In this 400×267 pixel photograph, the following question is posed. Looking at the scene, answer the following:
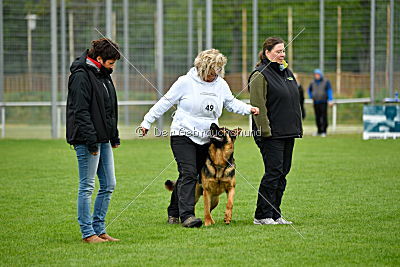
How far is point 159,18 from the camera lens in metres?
22.9

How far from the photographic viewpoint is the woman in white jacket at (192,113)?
7.93m

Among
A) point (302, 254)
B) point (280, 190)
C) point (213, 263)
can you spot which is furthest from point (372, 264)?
point (280, 190)

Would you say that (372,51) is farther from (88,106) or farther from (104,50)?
(88,106)

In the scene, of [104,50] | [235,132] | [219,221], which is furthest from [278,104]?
[104,50]

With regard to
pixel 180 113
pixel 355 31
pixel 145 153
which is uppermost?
pixel 355 31

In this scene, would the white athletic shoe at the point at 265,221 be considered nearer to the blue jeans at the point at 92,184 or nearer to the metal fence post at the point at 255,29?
the blue jeans at the point at 92,184

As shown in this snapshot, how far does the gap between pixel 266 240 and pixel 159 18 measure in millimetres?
16431

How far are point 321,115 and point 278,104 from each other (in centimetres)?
1419

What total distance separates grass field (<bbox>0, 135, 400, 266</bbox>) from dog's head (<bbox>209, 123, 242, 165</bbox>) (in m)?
0.72

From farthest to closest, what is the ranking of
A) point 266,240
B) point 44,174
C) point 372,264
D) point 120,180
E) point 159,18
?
point 159,18
point 44,174
point 120,180
point 266,240
point 372,264

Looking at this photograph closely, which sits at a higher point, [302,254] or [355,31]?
[355,31]

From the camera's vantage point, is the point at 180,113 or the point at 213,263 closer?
the point at 213,263

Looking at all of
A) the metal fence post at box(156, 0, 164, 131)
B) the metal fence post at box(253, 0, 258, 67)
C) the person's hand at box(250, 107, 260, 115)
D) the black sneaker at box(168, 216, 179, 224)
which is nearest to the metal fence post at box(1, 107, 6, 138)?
the metal fence post at box(156, 0, 164, 131)

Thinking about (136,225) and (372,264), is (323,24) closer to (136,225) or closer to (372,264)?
(136,225)
